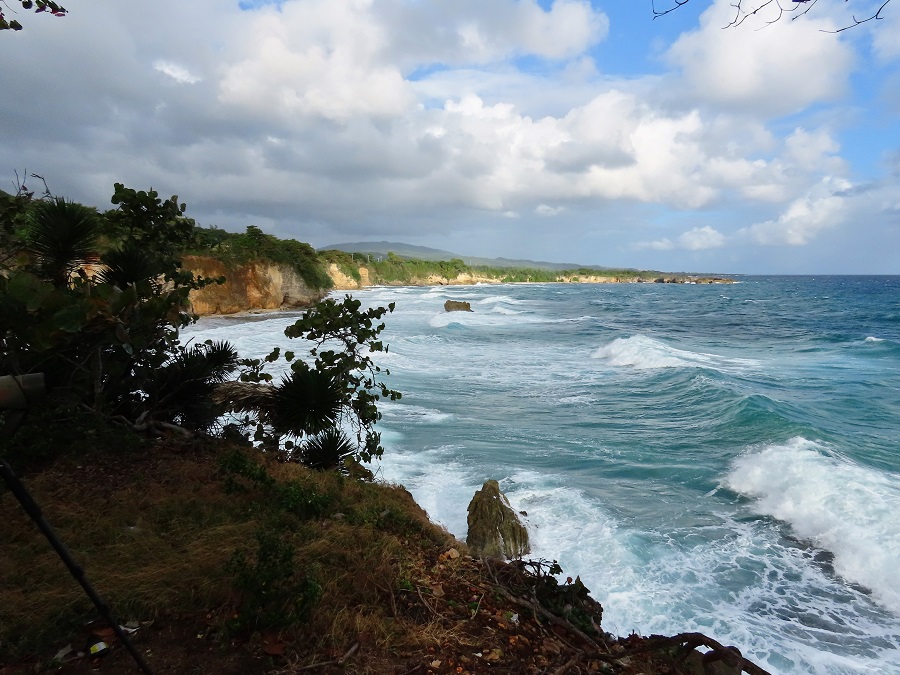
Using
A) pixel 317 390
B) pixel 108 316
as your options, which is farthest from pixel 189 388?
pixel 108 316

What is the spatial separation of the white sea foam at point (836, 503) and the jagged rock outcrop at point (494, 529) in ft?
14.0

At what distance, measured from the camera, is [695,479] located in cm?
991

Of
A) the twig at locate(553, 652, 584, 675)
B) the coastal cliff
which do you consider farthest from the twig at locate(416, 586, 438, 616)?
the coastal cliff

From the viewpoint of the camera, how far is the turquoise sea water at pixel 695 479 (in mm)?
6121

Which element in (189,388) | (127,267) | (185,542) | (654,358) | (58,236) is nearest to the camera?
(185,542)

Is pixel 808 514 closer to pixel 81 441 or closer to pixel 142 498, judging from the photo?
pixel 142 498

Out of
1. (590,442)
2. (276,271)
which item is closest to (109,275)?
(590,442)

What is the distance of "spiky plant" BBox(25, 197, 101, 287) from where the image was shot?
6.09 metres

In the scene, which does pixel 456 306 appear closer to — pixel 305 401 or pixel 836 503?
pixel 836 503

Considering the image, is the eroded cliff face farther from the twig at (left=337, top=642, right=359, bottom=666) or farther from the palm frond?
the twig at (left=337, top=642, right=359, bottom=666)

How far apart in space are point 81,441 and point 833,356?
28.1m

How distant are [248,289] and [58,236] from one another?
3314 cm

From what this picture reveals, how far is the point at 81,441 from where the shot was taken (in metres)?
6.02

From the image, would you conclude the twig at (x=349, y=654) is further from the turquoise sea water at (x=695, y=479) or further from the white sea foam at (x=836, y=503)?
the white sea foam at (x=836, y=503)
